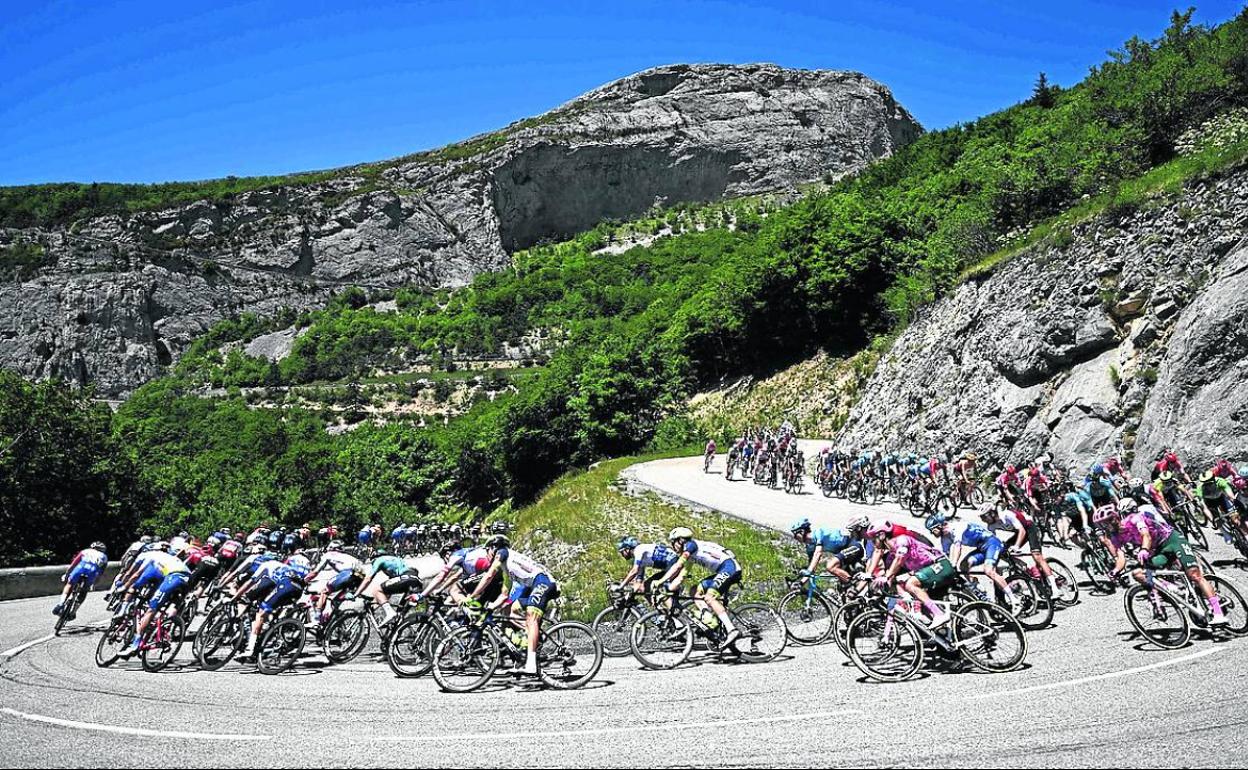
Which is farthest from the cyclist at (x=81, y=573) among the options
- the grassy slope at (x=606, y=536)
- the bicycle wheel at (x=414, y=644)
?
the grassy slope at (x=606, y=536)

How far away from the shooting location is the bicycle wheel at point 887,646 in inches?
342

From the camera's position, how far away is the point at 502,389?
97.6m

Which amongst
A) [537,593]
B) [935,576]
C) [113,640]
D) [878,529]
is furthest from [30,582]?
[935,576]

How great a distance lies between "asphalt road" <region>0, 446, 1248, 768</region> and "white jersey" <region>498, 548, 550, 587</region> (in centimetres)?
128

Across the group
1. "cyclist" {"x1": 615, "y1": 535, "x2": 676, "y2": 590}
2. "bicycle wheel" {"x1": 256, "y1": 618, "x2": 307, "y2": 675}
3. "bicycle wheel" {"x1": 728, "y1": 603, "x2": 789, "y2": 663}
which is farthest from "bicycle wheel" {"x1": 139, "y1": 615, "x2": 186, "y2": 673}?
"bicycle wheel" {"x1": 728, "y1": 603, "x2": 789, "y2": 663}

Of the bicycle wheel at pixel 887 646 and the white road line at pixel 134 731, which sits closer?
the white road line at pixel 134 731

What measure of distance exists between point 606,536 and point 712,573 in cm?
1024

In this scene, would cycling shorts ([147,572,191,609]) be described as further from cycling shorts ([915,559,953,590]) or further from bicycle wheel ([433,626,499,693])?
cycling shorts ([915,559,953,590])

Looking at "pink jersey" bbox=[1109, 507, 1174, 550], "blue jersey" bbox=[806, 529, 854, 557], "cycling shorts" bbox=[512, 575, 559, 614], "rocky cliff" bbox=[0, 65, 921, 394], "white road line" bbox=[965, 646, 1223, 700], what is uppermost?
"rocky cliff" bbox=[0, 65, 921, 394]

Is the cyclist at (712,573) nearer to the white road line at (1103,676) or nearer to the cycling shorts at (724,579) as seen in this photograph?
the cycling shorts at (724,579)

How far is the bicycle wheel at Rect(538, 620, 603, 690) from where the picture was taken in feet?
30.3

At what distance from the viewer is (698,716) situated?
7738mm

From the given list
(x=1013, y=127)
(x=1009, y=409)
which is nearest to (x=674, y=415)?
(x=1009, y=409)

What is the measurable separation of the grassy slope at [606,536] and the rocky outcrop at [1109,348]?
10410 mm
